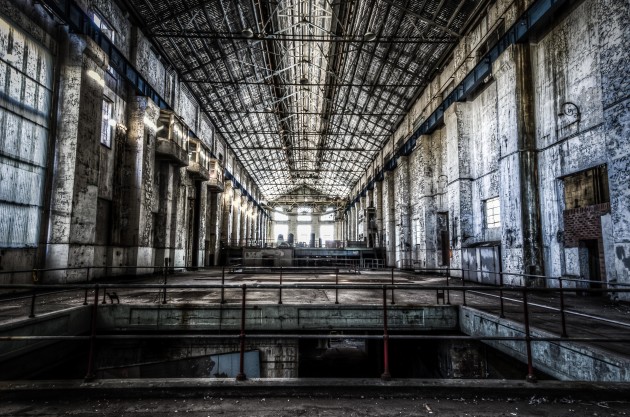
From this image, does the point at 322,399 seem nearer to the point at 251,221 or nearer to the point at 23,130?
the point at 23,130

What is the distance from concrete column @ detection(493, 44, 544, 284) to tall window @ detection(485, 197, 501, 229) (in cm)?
164

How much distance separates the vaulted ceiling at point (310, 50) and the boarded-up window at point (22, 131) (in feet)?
20.2

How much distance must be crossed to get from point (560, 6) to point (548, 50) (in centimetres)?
119

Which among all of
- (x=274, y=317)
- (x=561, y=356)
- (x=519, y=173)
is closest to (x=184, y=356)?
(x=274, y=317)

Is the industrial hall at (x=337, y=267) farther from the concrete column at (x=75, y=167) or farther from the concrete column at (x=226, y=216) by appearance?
the concrete column at (x=226, y=216)

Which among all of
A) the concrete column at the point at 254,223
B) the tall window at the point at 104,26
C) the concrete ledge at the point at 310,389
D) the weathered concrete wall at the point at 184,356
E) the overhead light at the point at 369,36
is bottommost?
the weathered concrete wall at the point at 184,356

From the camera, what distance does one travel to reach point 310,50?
20.3m

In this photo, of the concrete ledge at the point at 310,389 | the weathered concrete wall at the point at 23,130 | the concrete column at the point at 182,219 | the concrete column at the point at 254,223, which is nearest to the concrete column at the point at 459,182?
the concrete ledge at the point at 310,389

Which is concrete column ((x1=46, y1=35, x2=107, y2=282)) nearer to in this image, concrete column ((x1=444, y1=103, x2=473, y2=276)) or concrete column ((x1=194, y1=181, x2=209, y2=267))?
concrete column ((x1=194, y1=181, x2=209, y2=267))

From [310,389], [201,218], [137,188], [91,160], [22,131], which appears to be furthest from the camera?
[201,218]

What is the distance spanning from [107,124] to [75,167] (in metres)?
3.30

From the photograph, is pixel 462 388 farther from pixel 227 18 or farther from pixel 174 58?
pixel 174 58

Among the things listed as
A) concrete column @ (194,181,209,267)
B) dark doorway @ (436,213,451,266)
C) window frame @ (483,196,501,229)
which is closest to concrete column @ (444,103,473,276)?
window frame @ (483,196,501,229)

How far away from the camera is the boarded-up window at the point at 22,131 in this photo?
28.7 feet
